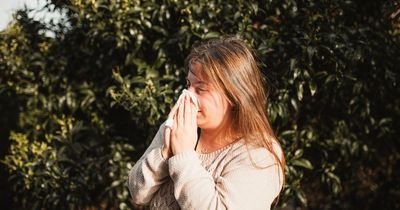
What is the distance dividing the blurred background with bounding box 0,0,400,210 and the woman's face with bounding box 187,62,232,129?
135 centimetres

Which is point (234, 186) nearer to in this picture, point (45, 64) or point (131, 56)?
point (131, 56)

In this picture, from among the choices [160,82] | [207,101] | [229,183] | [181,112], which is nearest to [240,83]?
[207,101]

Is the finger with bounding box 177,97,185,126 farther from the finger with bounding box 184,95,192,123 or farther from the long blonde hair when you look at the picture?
the long blonde hair

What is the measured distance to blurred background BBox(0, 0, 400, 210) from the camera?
336 centimetres

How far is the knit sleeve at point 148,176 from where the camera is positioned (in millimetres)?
1881

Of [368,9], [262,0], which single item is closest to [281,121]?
[262,0]

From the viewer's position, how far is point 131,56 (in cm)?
355

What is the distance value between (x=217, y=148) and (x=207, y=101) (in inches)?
8.5

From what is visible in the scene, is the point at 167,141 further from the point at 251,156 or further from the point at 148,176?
the point at 251,156

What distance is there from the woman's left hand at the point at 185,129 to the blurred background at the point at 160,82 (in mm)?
1422

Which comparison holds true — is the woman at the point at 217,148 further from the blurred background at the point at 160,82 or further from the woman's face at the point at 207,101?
the blurred background at the point at 160,82

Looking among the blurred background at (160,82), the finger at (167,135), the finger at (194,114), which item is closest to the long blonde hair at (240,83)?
the finger at (194,114)

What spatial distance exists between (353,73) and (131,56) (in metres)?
1.51

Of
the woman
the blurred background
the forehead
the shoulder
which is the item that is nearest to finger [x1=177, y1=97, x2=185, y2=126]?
the woman
